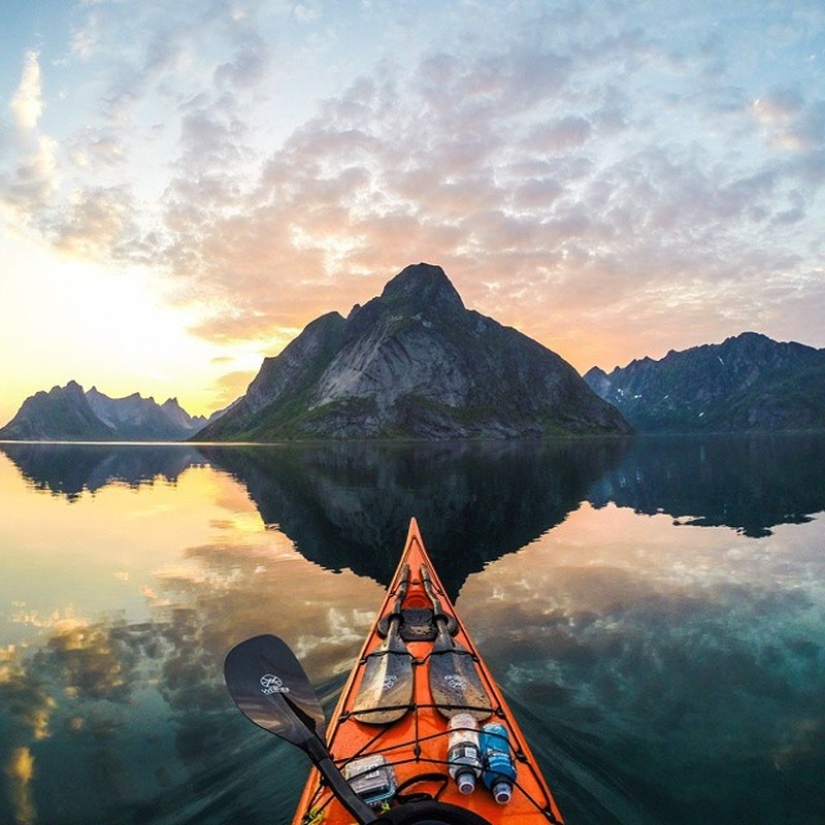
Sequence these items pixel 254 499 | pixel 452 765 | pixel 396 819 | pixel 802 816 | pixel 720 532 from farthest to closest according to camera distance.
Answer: pixel 254 499 < pixel 720 532 < pixel 802 816 < pixel 452 765 < pixel 396 819

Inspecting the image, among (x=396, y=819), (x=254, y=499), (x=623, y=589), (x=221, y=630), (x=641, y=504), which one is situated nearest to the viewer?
(x=396, y=819)

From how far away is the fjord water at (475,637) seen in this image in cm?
968

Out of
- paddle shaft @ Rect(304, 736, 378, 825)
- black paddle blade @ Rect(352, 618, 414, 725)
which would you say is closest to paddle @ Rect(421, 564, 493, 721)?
black paddle blade @ Rect(352, 618, 414, 725)

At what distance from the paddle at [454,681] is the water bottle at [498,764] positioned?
113 cm

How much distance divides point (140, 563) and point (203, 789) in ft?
67.8

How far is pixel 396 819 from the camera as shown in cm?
535

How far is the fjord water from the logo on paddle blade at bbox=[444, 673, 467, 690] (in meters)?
2.52

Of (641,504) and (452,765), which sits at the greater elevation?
(452,765)

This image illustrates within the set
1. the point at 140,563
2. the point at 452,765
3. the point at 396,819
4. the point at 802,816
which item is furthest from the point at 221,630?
the point at 802,816

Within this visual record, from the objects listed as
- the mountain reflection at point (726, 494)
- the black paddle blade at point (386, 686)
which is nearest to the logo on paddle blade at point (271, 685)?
the black paddle blade at point (386, 686)

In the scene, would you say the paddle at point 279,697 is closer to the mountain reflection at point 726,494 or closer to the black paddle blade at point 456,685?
the black paddle blade at point 456,685

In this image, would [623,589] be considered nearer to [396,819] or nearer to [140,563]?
[396,819]

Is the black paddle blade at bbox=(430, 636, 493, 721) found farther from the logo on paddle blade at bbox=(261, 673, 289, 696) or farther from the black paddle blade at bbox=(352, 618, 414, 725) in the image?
the logo on paddle blade at bbox=(261, 673, 289, 696)

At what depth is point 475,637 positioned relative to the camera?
16859 millimetres
